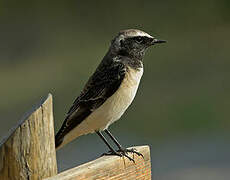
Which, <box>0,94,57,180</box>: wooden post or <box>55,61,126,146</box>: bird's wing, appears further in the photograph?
<box>55,61,126,146</box>: bird's wing

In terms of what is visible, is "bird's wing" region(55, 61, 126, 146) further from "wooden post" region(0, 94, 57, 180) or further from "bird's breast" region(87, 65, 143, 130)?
"wooden post" region(0, 94, 57, 180)

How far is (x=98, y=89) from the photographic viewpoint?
4.43m

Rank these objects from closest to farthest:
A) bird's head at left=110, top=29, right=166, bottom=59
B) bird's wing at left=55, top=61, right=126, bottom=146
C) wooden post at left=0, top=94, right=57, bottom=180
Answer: wooden post at left=0, top=94, right=57, bottom=180, bird's wing at left=55, top=61, right=126, bottom=146, bird's head at left=110, top=29, right=166, bottom=59

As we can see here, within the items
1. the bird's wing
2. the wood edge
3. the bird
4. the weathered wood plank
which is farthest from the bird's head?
the wood edge

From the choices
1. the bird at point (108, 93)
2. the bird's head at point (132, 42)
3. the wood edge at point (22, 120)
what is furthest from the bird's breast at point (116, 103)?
the wood edge at point (22, 120)

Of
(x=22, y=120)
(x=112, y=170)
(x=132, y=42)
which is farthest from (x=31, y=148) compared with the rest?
(x=132, y=42)

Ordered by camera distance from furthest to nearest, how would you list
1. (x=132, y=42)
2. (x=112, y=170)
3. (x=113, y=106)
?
(x=132, y=42), (x=113, y=106), (x=112, y=170)

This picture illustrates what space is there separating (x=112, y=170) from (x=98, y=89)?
1804mm

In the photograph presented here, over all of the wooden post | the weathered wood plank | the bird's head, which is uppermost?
the bird's head

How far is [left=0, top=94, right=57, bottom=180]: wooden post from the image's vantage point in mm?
2361

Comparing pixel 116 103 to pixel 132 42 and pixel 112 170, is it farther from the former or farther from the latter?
pixel 112 170

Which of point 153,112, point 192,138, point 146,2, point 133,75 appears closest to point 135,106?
point 153,112

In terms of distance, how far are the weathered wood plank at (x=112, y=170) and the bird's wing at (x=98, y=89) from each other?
1519 millimetres

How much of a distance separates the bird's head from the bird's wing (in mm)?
146
